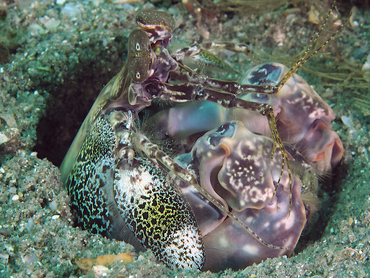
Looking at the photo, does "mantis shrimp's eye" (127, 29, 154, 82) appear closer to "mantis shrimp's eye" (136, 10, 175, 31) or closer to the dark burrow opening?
"mantis shrimp's eye" (136, 10, 175, 31)

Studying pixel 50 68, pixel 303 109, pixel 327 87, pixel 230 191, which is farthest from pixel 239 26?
pixel 230 191

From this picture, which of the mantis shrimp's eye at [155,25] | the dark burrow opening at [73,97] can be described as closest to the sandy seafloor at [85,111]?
the dark burrow opening at [73,97]

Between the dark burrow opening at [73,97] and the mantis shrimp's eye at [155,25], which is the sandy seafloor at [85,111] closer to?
the dark burrow opening at [73,97]

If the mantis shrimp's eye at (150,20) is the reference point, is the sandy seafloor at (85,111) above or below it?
below

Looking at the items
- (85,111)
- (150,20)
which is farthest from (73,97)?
(150,20)

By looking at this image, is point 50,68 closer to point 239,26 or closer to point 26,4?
point 26,4
